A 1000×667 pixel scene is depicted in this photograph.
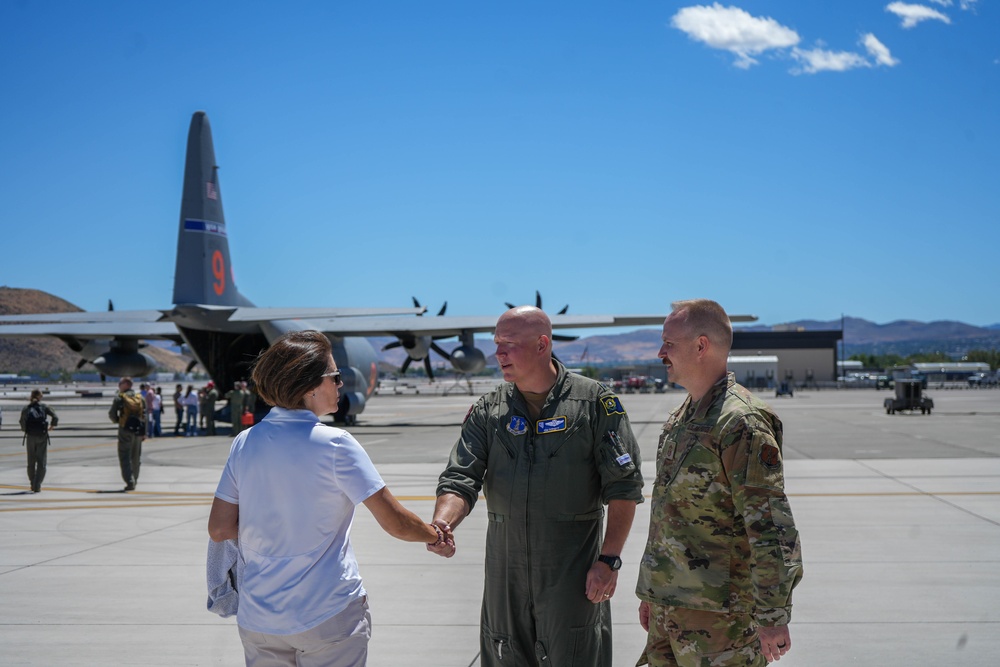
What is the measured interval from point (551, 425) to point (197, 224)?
24638 mm

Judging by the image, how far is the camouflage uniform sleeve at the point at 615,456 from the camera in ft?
12.6

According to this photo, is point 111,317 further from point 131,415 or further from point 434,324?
point 131,415

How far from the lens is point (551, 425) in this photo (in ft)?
13.0

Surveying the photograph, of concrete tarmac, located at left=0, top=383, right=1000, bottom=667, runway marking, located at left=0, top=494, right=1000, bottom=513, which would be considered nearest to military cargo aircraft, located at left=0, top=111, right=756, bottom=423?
concrete tarmac, located at left=0, top=383, right=1000, bottom=667

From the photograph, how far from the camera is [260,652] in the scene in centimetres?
329

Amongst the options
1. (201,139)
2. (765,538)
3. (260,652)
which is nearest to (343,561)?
(260,652)

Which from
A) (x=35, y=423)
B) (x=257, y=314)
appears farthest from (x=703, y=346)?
(x=257, y=314)

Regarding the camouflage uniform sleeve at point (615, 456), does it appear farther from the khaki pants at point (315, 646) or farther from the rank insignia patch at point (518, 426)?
the khaki pants at point (315, 646)

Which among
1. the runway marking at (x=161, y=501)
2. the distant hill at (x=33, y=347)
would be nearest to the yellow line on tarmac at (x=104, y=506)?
the runway marking at (x=161, y=501)

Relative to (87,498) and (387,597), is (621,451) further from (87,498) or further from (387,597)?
(87,498)

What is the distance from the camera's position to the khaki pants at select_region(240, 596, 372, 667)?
3234 millimetres

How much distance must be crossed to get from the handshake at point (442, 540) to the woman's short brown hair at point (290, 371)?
840 millimetres

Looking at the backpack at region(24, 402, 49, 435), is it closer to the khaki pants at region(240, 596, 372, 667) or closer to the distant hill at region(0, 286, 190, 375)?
the khaki pants at region(240, 596, 372, 667)

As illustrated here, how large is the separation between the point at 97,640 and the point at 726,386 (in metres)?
4.89
